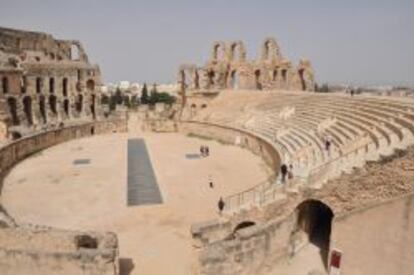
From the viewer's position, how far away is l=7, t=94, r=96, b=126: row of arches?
111ft

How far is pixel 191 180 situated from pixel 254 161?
5.03 meters

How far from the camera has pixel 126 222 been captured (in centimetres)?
1402

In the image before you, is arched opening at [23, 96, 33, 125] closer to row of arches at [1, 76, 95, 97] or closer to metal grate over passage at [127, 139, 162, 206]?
row of arches at [1, 76, 95, 97]

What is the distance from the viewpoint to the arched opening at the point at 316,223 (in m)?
12.1

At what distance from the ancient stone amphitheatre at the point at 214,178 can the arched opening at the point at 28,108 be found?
163 millimetres

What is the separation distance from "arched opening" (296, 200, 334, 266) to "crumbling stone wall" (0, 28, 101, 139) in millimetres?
23774

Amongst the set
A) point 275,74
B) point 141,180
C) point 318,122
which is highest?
point 275,74

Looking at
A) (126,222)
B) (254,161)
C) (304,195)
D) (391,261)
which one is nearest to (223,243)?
(304,195)

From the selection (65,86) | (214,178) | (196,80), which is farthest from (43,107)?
(214,178)

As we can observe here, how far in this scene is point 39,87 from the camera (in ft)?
122

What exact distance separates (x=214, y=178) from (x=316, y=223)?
7.20 metres

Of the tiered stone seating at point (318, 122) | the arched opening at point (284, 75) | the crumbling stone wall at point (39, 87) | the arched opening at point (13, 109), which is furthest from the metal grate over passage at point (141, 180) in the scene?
the arched opening at point (284, 75)

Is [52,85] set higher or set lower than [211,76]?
lower

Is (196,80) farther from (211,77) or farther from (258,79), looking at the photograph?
(258,79)
